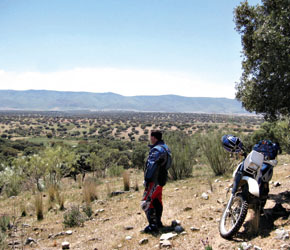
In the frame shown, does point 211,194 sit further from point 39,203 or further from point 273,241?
point 39,203

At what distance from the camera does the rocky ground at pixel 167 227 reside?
4.57m

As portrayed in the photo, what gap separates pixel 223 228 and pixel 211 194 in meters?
3.92

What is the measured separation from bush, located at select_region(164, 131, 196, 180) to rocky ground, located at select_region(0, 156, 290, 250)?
9.14 feet

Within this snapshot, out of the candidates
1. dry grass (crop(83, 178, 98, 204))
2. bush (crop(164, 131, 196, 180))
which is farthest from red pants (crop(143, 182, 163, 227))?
bush (crop(164, 131, 196, 180))

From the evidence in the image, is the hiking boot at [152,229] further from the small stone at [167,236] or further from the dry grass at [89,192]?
the dry grass at [89,192]

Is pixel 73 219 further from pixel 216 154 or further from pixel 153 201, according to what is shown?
pixel 216 154

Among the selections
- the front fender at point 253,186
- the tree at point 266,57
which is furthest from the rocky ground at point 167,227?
the tree at point 266,57

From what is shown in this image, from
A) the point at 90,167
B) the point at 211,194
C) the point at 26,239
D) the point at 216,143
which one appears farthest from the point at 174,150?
the point at 90,167

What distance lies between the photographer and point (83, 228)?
7.04 meters

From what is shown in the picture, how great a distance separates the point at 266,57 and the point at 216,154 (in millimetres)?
6763

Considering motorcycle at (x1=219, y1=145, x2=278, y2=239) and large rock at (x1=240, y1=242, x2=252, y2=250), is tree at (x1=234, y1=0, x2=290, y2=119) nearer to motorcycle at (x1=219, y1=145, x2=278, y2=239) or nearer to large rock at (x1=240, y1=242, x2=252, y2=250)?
motorcycle at (x1=219, y1=145, x2=278, y2=239)

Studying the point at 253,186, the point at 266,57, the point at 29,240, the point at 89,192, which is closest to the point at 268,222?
the point at 253,186

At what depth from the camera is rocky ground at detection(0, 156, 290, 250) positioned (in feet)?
15.0

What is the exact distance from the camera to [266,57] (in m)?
6.16
